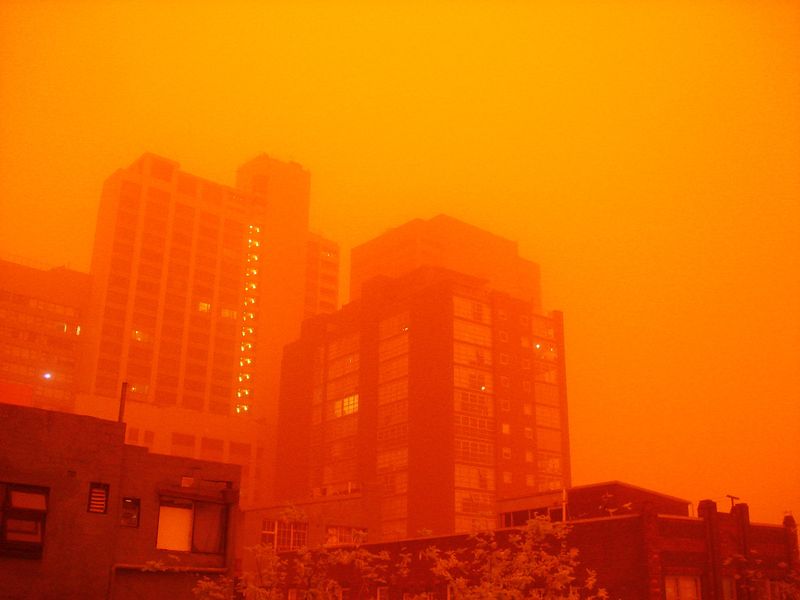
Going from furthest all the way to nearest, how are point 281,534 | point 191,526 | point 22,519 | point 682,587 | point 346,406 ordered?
point 346,406
point 281,534
point 191,526
point 682,587
point 22,519

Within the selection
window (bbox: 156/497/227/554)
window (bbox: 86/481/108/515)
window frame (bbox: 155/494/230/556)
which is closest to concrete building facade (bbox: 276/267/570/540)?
window frame (bbox: 155/494/230/556)

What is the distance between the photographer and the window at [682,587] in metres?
36.2

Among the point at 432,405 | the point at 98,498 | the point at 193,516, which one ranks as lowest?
the point at 193,516

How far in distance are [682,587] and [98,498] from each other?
80.4ft

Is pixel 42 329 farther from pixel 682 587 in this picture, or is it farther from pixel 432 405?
pixel 682 587

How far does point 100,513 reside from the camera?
35094mm

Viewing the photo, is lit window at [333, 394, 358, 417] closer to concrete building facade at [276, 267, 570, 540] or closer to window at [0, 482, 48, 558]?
concrete building facade at [276, 267, 570, 540]

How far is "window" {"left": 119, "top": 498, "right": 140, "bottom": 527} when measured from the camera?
36.2 meters

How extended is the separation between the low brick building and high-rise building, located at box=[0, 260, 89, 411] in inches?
5512

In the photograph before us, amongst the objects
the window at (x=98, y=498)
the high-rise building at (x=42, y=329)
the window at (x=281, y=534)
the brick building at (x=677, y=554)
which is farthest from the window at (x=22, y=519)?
the high-rise building at (x=42, y=329)

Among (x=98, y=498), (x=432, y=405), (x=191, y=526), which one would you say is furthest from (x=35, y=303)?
(x=98, y=498)

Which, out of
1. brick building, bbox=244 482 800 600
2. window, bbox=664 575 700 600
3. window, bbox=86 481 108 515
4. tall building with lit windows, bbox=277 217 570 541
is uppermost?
tall building with lit windows, bbox=277 217 570 541

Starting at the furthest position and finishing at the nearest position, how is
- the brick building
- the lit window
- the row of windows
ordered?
the row of windows < the lit window < the brick building

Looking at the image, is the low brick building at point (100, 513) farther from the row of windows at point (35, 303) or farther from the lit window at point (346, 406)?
the row of windows at point (35, 303)
